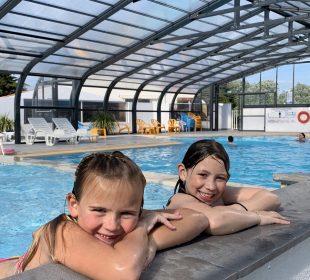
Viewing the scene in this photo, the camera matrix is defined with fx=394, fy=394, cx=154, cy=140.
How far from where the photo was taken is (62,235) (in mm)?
1313

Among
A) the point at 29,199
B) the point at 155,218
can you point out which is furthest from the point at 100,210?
the point at 29,199

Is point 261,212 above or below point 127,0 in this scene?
below

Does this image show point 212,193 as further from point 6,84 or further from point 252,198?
point 6,84

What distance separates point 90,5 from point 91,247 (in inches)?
444

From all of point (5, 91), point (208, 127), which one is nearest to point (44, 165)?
point (208, 127)

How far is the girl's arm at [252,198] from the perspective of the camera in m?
Answer: 2.12

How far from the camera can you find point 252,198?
219cm

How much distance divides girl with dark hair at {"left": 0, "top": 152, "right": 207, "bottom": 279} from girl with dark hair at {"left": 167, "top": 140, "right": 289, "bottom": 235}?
43 centimetres

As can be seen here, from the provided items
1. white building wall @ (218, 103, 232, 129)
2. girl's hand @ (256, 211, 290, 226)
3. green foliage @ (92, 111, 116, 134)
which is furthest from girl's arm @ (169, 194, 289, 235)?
white building wall @ (218, 103, 232, 129)

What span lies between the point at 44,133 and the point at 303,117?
1727 cm

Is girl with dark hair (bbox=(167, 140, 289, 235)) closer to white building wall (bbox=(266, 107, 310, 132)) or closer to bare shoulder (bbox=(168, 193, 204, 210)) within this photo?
bare shoulder (bbox=(168, 193, 204, 210))

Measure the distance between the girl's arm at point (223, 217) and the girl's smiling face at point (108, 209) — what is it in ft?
1.57

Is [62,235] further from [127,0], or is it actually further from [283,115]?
[283,115]

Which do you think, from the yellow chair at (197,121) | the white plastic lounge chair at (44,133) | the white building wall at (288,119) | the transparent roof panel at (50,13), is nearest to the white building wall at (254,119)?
the white building wall at (288,119)
